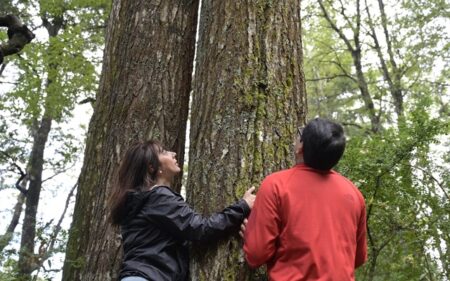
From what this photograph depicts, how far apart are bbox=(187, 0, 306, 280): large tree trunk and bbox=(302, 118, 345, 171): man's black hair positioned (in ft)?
1.40

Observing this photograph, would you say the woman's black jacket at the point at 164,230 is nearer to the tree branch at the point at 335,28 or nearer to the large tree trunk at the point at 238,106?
the large tree trunk at the point at 238,106

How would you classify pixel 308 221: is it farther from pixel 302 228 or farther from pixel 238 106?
pixel 238 106

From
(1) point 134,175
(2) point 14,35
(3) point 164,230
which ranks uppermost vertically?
(2) point 14,35

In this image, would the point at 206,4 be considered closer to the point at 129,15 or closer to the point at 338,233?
the point at 129,15

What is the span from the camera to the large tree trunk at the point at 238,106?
2719 millimetres

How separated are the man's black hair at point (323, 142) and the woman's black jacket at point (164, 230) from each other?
46 cm

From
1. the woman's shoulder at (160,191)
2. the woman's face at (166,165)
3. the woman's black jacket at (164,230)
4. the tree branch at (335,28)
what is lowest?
the woman's black jacket at (164,230)

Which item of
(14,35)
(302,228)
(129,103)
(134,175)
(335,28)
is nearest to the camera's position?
(302,228)

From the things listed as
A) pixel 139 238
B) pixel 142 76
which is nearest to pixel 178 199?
pixel 139 238

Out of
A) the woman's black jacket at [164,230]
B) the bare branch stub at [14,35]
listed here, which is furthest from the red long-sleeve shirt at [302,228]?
the bare branch stub at [14,35]

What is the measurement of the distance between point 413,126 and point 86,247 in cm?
364

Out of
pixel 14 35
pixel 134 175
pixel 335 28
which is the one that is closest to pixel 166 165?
pixel 134 175

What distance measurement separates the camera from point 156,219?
277cm

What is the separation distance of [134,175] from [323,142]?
1257 millimetres
